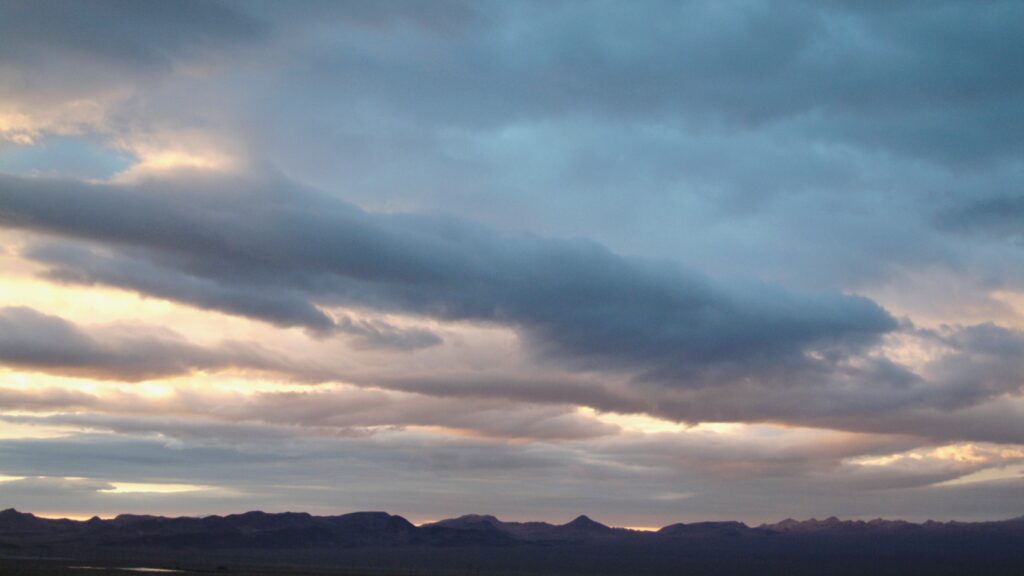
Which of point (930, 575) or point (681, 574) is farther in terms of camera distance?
point (930, 575)

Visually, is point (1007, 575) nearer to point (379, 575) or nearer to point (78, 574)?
point (379, 575)

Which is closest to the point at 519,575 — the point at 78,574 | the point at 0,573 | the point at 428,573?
the point at 428,573

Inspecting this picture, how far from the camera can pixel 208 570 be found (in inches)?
5915

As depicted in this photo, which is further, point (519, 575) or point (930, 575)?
point (930, 575)

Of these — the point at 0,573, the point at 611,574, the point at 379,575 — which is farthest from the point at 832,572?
the point at 0,573

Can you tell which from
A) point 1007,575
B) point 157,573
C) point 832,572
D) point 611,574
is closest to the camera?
point 157,573

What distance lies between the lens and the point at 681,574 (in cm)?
17412

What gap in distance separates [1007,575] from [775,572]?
139 feet

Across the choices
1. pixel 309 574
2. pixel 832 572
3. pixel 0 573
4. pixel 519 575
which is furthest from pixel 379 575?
pixel 832 572

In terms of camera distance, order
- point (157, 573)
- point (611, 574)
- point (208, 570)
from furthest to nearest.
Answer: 1. point (611, 574)
2. point (208, 570)
3. point (157, 573)

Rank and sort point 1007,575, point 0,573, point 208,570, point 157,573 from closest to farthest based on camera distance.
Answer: point 0,573 → point 157,573 → point 208,570 → point 1007,575

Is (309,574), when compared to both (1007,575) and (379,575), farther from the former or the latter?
(1007,575)

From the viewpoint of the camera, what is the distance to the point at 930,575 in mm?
190500

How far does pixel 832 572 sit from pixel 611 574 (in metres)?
56.8
